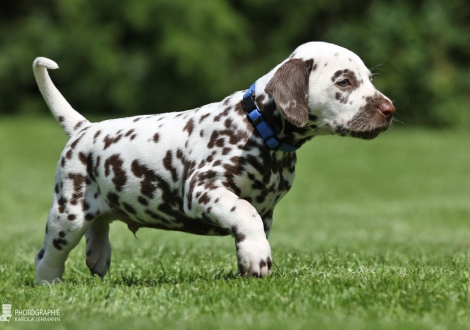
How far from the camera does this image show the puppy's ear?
5379 mm

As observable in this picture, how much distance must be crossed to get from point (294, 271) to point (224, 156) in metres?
1.07

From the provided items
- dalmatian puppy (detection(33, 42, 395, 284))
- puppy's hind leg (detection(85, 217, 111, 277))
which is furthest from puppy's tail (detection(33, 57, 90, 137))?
puppy's hind leg (detection(85, 217, 111, 277))

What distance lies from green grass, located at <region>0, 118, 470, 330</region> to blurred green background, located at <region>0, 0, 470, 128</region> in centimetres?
1185

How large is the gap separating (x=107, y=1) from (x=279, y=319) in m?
30.0

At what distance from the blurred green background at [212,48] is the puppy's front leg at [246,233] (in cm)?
2472

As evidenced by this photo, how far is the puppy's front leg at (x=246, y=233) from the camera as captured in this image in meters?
5.10

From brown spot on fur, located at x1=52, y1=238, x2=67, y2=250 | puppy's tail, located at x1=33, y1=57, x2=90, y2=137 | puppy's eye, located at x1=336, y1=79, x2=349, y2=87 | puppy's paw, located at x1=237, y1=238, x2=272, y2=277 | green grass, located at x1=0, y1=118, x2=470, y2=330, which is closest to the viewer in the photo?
green grass, located at x1=0, y1=118, x2=470, y2=330

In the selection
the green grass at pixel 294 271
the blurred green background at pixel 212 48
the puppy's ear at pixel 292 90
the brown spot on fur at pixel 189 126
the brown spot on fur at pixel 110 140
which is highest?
the blurred green background at pixel 212 48

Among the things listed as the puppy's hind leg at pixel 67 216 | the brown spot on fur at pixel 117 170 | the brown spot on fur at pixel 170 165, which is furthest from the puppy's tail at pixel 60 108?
the brown spot on fur at pixel 170 165

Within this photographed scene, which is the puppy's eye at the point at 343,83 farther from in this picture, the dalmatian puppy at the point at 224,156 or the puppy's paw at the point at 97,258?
the puppy's paw at the point at 97,258

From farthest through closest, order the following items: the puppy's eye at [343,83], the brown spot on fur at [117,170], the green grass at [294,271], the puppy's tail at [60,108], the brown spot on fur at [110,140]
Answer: the puppy's tail at [60,108] → the brown spot on fur at [110,140] → the brown spot on fur at [117,170] → the puppy's eye at [343,83] → the green grass at [294,271]

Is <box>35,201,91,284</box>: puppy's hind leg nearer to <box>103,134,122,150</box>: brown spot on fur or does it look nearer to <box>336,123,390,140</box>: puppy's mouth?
<box>103,134,122,150</box>: brown spot on fur

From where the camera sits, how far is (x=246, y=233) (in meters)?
5.11

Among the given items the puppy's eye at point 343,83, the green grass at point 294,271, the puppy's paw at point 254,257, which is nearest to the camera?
the green grass at point 294,271
